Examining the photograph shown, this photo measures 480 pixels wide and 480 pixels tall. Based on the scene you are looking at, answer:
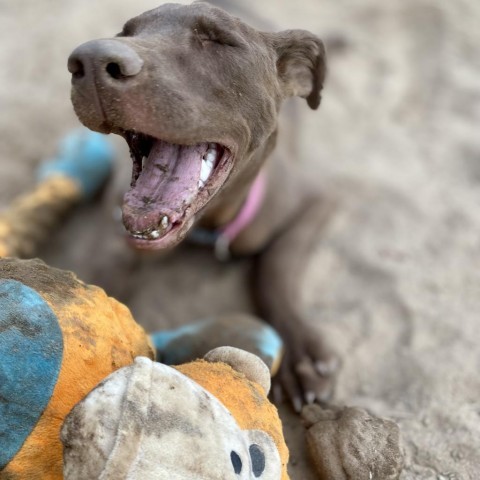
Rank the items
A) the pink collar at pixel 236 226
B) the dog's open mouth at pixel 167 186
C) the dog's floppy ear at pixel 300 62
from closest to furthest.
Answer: the dog's open mouth at pixel 167 186 < the dog's floppy ear at pixel 300 62 < the pink collar at pixel 236 226

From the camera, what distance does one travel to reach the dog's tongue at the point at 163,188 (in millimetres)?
1586

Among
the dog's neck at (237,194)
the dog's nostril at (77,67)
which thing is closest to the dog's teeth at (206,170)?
the dog's neck at (237,194)

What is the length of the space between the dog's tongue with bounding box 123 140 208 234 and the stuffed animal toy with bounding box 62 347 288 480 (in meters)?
0.54

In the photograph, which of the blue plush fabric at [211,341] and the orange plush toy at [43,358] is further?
the blue plush fabric at [211,341]

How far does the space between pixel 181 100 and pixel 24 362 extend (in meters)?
0.75

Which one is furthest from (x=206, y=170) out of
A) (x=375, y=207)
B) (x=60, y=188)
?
(x=375, y=207)

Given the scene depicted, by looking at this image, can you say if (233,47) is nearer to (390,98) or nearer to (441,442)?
(441,442)

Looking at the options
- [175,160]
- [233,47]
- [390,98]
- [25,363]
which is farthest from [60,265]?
[390,98]

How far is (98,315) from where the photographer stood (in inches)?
52.3

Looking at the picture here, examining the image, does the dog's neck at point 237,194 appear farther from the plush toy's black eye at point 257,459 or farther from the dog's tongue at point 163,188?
the plush toy's black eye at point 257,459

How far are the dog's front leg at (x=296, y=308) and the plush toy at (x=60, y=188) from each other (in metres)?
0.91

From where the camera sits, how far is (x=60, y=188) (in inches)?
108

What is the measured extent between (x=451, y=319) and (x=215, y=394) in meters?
1.39

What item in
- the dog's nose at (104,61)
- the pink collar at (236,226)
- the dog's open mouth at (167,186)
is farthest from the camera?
the pink collar at (236,226)
